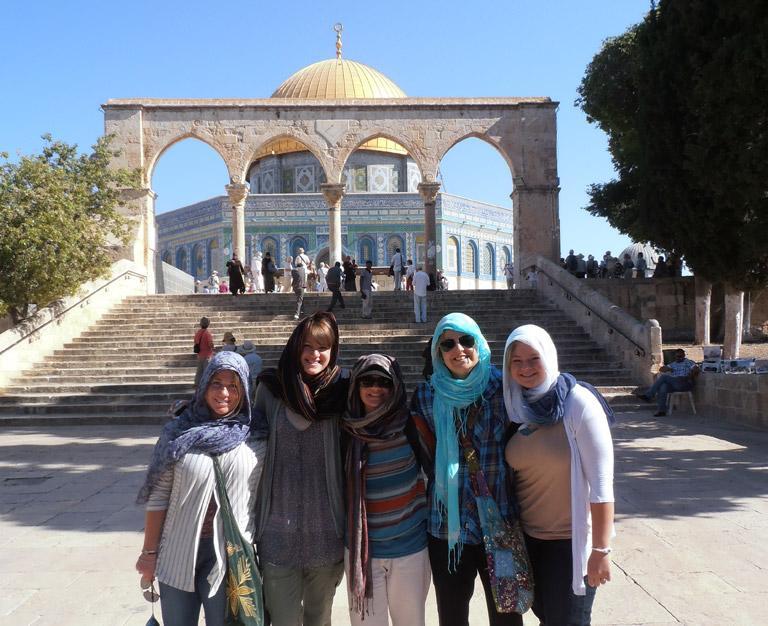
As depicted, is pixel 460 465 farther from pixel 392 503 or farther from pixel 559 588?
pixel 559 588

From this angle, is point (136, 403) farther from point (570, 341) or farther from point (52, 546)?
point (570, 341)

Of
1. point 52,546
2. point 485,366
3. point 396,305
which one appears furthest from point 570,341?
point 485,366

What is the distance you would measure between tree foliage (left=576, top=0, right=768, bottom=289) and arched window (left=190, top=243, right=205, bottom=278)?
30.9 m

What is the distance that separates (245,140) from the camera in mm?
19031

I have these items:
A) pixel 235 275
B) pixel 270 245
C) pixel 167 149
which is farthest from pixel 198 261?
pixel 235 275

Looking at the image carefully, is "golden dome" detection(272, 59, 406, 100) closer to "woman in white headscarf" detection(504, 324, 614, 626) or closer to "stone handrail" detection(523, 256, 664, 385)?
"stone handrail" detection(523, 256, 664, 385)

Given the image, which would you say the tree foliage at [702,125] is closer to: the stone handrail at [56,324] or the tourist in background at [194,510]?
the tourist in background at [194,510]

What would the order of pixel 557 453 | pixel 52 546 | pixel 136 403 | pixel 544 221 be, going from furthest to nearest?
pixel 544 221, pixel 136 403, pixel 52 546, pixel 557 453

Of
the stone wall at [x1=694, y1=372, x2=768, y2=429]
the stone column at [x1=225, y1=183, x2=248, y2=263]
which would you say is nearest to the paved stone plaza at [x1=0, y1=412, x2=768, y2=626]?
the stone wall at [x1=694, y1=372, x2=768, y2=429]

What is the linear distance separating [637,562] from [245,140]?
1675cm

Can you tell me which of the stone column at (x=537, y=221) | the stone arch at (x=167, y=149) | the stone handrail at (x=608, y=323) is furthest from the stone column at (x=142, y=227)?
the stone handrail at (x=608, y=323)

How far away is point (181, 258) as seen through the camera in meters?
45.2

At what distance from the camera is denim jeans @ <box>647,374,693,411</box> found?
1041 cm

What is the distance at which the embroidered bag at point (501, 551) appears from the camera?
2412 millimetres
